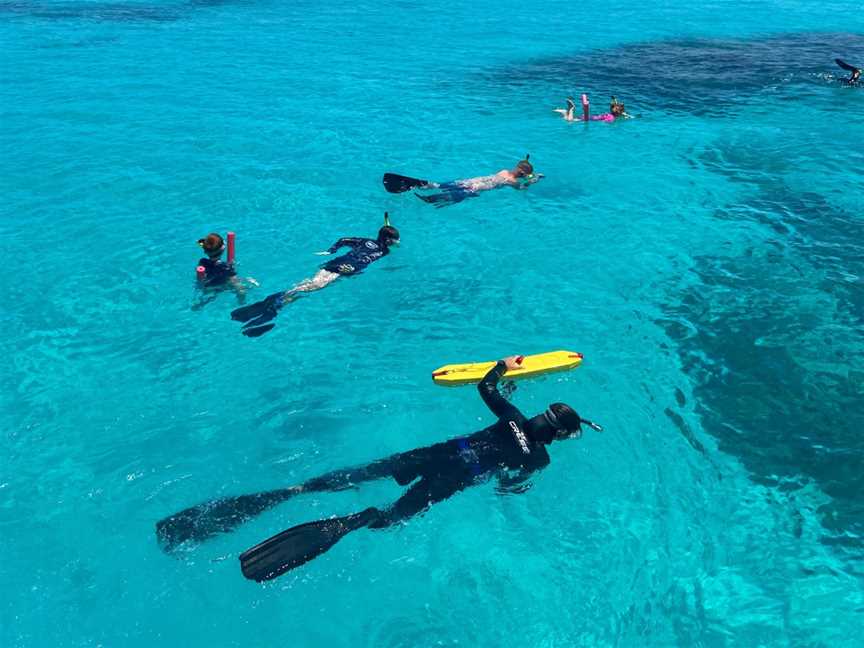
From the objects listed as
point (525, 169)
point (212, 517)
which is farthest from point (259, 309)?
point (525, 169)

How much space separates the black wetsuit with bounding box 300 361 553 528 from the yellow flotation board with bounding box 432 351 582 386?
5.20 feet

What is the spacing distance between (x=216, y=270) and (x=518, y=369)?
7.01 metres

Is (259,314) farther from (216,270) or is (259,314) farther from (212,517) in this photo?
(212,517)

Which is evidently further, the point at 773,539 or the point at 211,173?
the point at 211,173

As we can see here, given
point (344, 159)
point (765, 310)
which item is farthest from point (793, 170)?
point (344, 159)

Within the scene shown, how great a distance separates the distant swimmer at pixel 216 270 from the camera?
13.0m

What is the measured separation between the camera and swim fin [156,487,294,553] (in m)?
8.39

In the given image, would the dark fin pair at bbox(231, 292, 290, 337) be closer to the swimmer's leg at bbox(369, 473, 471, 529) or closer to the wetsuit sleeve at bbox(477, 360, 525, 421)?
the wetsuit sleeve at bbox(477, 360, 525, 421)

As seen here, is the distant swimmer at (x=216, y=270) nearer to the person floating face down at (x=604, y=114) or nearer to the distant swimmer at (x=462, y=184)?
the distant swimmer at (x=462, y=184)

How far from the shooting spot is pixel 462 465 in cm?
914

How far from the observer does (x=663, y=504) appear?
9.33 meters

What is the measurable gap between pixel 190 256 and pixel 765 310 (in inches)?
538

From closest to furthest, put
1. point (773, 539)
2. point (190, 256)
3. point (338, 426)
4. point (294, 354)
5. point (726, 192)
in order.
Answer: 1. point (773, 539)
2. point (338, 426)
3. point (294, 354)
4. point (190, 256)
5. point (726, 192)

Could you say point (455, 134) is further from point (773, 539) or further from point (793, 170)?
point (773, 539)
